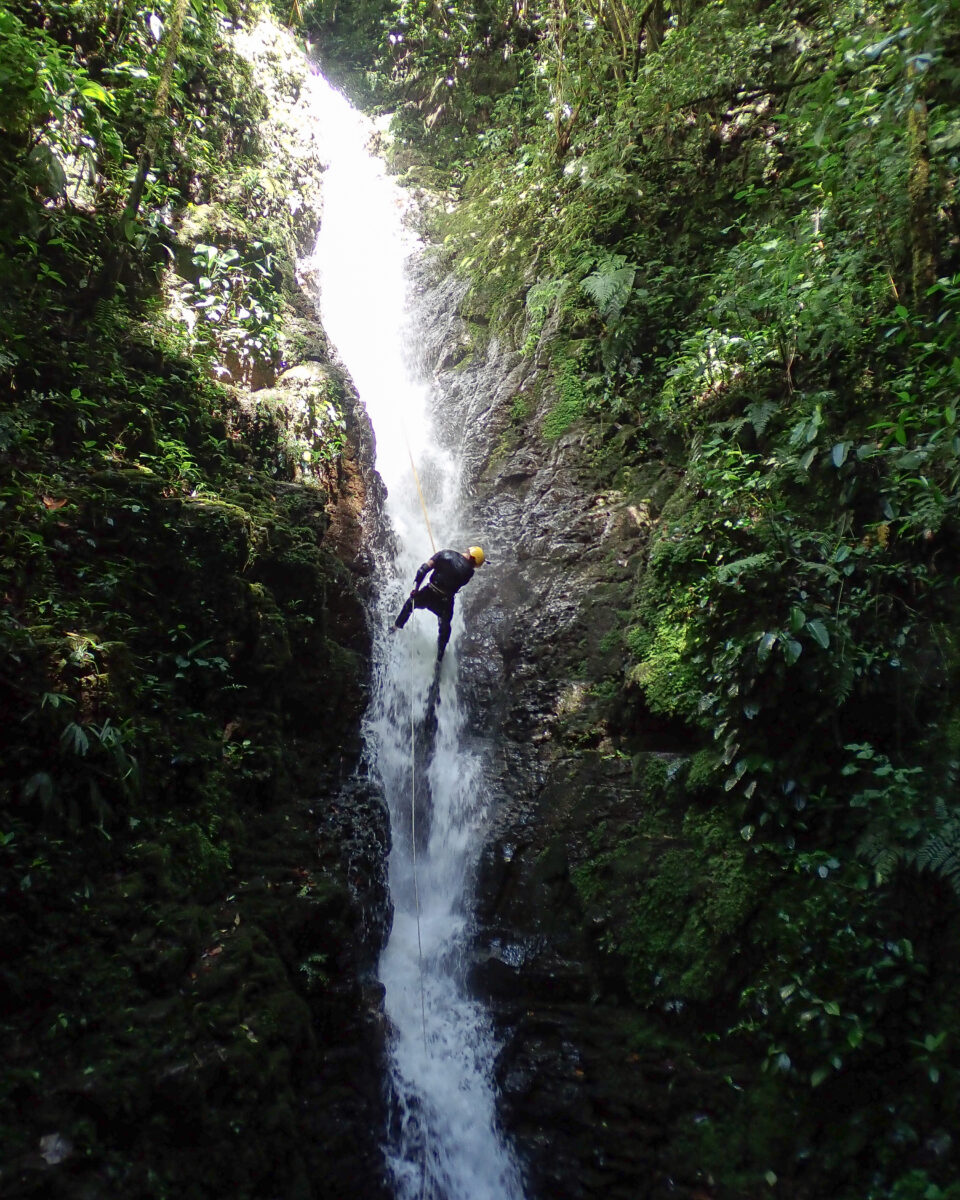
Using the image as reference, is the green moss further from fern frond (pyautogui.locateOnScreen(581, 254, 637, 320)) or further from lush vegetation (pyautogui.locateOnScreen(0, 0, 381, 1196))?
fern frond (pyautogui.locateOnScreen(581, 254, 637, 320))

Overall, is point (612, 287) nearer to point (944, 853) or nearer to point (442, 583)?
point (442, 583)

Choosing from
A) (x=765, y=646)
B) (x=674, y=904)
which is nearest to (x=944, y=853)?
(x=765, y=646)

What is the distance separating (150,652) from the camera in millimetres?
5137

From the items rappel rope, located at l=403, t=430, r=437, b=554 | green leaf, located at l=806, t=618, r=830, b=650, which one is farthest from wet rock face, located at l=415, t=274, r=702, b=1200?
green leaf, located at l=806, t=618, r=830, b=650

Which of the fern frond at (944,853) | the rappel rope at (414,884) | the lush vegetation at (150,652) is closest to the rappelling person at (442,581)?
the lush vegetation at (150,652)

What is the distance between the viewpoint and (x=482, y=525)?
981 centimetres

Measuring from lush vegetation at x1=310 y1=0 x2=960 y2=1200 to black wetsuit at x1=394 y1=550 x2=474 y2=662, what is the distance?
191cm

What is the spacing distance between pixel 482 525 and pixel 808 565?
17.6 ft

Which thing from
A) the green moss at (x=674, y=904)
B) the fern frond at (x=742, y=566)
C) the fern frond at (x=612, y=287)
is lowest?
the green moss at (x=674, y=904)

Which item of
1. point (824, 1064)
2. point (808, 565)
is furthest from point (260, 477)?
point (824, 1064)

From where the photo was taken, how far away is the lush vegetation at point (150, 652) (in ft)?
11.9

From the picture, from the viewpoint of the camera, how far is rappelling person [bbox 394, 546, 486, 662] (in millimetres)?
7750

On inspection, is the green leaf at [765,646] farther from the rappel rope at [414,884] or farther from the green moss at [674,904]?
the rappel rope at [414,884]

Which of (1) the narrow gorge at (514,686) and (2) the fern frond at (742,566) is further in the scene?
(2) the fern frond at (742,566)
